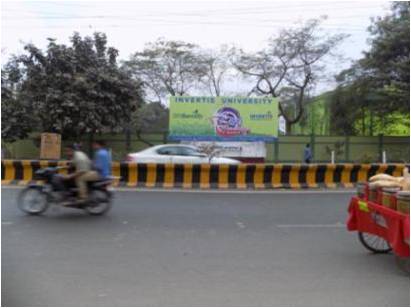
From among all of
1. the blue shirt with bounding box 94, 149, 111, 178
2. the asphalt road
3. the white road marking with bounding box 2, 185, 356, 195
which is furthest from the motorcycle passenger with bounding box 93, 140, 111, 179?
the white road marking with bounding box 2, 185, 356, 195

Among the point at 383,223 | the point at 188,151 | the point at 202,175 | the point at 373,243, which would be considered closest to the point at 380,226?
the point at 383,223

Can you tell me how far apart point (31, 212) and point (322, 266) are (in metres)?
5.85

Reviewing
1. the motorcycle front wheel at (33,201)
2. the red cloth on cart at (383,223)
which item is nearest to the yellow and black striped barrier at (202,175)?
the motorcycle front wheel at (33,201)

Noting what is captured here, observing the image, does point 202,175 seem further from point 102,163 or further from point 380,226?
point 380,226

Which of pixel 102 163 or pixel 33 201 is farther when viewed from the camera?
pixel 102 163

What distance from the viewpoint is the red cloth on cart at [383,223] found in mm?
5648

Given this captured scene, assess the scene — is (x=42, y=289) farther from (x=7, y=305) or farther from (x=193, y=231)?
(x=193, y=231)

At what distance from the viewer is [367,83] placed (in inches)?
1232

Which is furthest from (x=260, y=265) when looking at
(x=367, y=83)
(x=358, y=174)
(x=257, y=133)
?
(x=367, y=83)

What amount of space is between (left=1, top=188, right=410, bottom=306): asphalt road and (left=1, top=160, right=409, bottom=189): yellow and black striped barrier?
4.97 metres

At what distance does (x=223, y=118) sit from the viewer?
25406 mm

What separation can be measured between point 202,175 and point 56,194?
6466 millimetres

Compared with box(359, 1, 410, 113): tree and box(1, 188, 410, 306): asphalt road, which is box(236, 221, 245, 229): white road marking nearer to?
box(1, 188, 410, 306): asphalt road

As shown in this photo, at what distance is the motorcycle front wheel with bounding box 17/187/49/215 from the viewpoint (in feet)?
33.0
